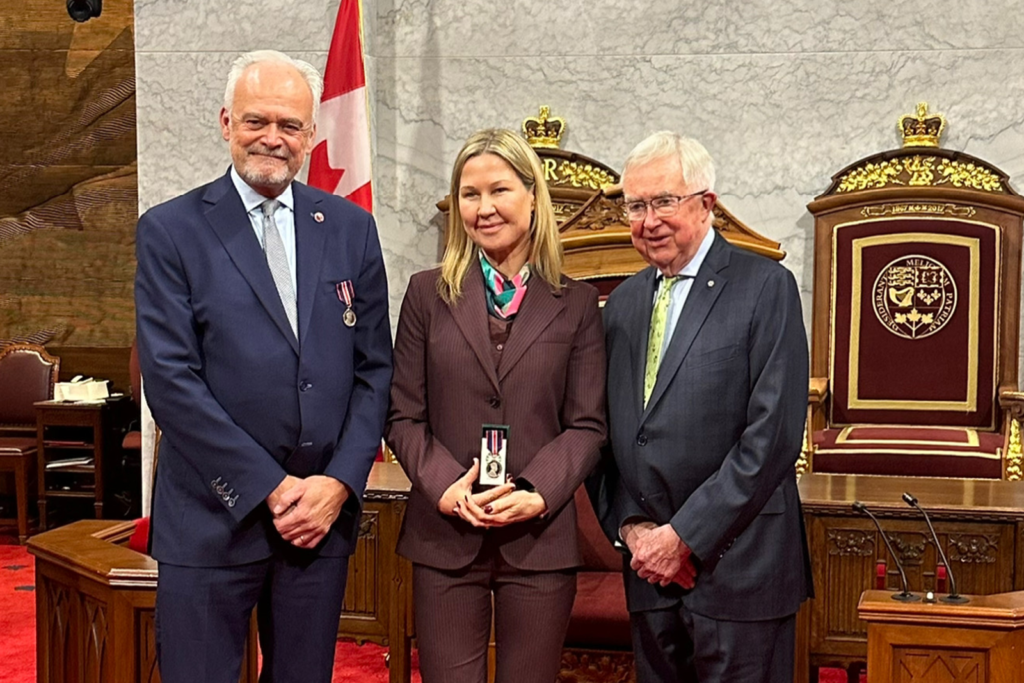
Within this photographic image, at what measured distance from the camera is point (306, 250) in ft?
7.48

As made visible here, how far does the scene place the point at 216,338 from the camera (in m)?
2.19

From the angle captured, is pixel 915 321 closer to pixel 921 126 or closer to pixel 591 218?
pixel 921 126

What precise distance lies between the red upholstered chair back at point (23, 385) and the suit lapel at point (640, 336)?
520cm

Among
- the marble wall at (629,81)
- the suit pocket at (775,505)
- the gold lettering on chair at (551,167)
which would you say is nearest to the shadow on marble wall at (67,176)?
the marble wall at (629,81)

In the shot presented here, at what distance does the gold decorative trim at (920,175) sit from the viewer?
541 cm

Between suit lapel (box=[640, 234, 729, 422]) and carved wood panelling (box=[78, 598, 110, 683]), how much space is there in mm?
1413

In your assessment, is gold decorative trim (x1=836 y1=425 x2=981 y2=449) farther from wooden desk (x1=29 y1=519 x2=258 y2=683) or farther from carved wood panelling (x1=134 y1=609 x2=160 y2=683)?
carved wood panelling (x1=134 y1=609 x2=160 y2=683)

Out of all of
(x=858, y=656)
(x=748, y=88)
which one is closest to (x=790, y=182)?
(x=748, y=88)

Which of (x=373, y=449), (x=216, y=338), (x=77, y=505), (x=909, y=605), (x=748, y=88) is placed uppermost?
(x=748, y=88)

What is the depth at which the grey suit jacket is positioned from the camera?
89.8 inches

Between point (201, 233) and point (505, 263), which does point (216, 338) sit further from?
point (505, 263)

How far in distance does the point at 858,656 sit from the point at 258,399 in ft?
6.26

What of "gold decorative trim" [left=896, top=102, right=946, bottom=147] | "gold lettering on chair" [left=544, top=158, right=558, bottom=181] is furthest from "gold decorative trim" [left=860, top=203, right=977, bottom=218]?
"gold lettering on chair" [left=544, top=158, right=558, bottom=181]

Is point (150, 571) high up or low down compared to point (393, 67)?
down
